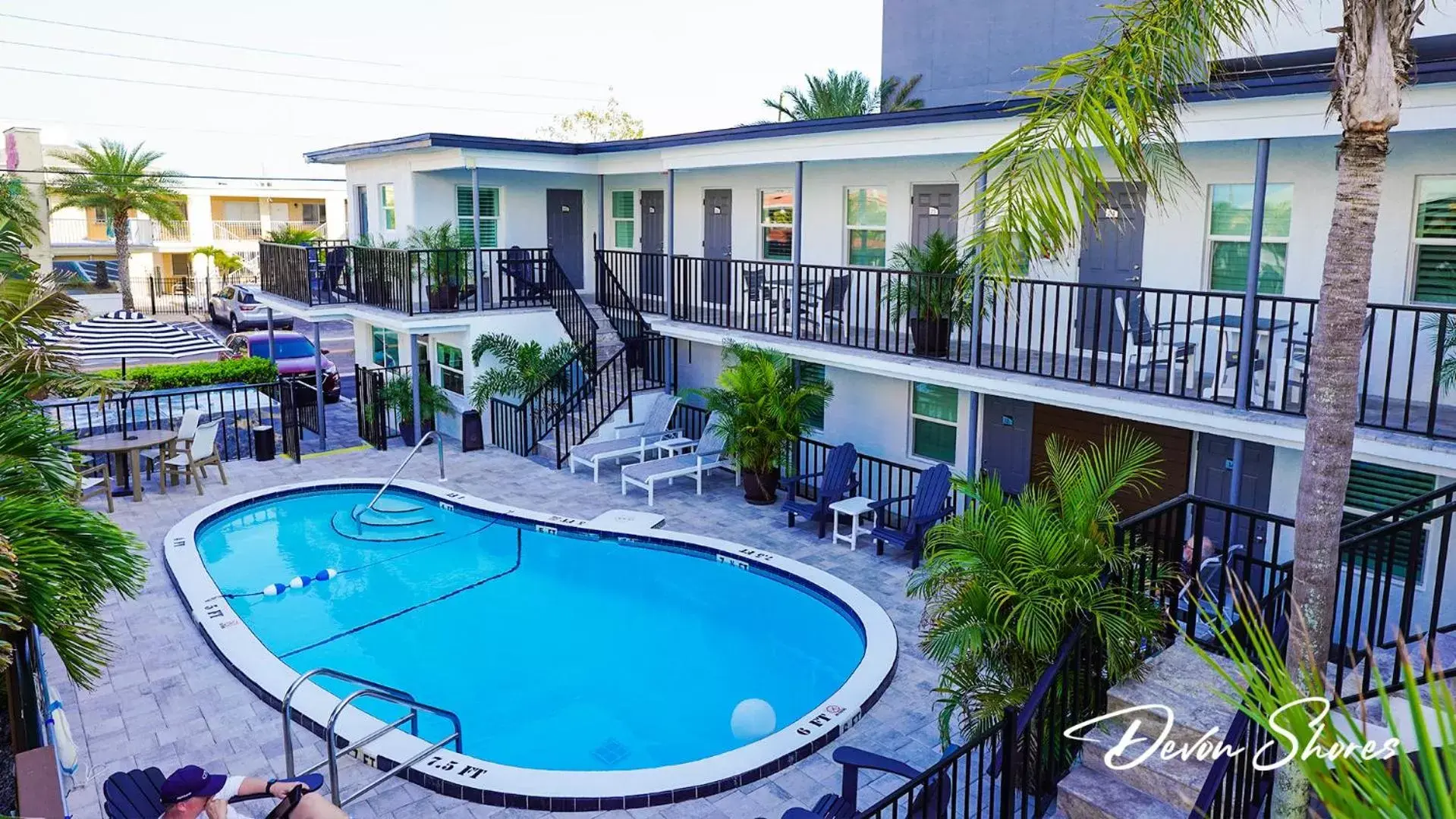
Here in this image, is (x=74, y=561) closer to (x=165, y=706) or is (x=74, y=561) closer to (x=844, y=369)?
(x=165, y=706)

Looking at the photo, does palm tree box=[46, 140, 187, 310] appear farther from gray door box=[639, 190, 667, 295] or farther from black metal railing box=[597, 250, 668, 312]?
black metal railing box=[597, 250, 668, 312]

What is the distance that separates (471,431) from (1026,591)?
13.6 meters

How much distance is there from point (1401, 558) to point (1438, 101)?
4866mm

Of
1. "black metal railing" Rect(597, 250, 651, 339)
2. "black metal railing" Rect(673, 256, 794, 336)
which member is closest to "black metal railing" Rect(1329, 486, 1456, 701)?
"black metal railing" Rect(673, 256, 794, 336)

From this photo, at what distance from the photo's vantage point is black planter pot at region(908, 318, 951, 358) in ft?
43.7

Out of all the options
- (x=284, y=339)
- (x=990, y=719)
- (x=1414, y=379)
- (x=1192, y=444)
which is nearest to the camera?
(x=990, y=719)

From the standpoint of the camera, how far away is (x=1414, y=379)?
10.9 m

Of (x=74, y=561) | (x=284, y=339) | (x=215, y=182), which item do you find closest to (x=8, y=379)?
(x=74, y=561)

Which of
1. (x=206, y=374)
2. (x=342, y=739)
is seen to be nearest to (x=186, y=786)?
(x=342, y=739)

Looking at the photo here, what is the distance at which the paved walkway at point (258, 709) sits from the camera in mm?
7586

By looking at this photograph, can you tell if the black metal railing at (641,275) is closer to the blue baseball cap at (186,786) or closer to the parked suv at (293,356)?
the parked suv at (293,356)

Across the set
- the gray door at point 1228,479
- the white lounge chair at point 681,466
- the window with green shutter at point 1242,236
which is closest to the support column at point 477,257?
the white lounge chair at point 681,466

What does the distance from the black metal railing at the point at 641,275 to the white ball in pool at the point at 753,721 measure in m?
9.87

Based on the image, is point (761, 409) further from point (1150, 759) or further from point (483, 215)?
point (483, 215)
